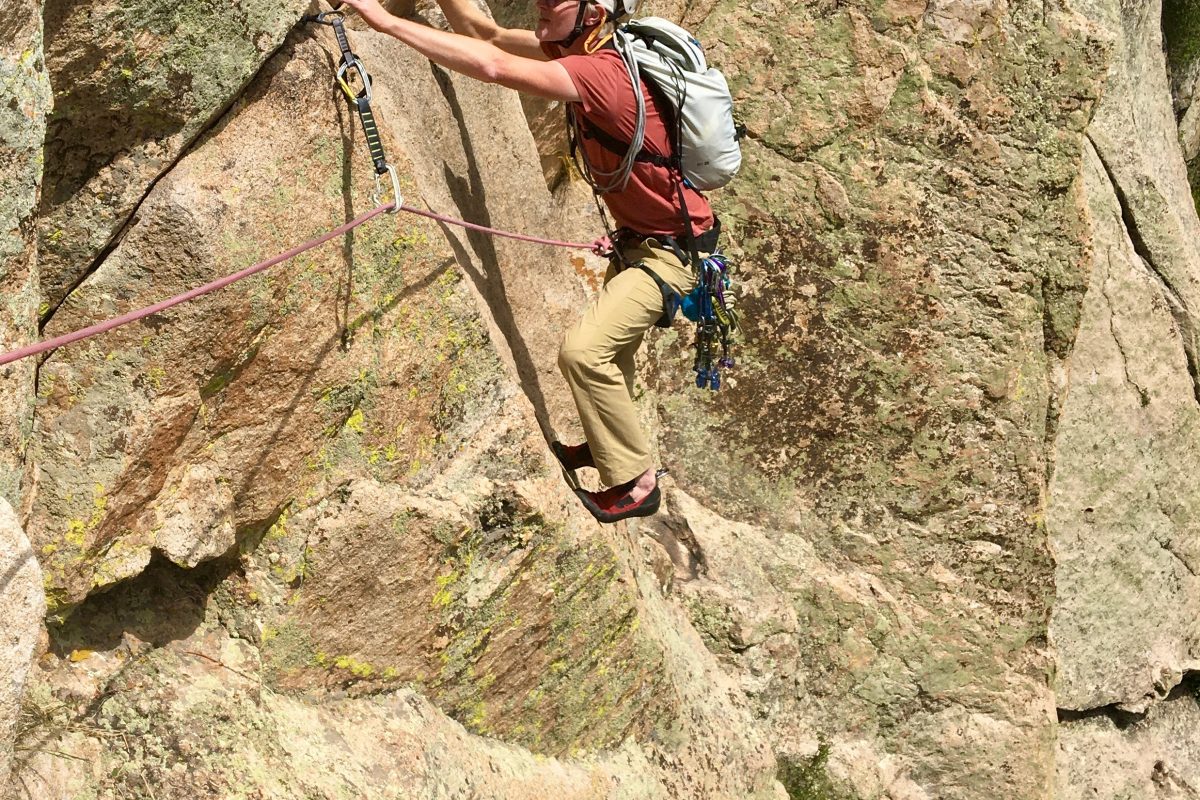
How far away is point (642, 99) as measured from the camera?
665 centimetres

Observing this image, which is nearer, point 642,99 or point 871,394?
point 642,99

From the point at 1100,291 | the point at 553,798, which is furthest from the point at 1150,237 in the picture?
the point at 553,798

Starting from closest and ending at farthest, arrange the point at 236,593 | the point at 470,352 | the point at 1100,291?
the point at 236,593 → the point at 470,352 → the point at 1100,291

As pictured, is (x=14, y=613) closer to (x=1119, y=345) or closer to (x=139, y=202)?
(x=139, y=202)

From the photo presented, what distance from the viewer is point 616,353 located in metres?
7.21

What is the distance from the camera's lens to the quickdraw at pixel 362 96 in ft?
20.2

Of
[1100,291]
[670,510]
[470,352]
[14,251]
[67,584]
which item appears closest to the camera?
[14,251]

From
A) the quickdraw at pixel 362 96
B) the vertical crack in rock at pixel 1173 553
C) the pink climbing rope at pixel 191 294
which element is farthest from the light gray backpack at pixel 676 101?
the vertical crack in rock at pixel 1173 553

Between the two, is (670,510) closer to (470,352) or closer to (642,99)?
(470,352)

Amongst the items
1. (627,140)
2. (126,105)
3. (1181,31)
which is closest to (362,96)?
(126,105)

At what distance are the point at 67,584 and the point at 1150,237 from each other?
1016 cm

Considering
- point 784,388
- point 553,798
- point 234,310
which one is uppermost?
point 234,310

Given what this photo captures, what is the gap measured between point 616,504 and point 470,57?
3.02 metres

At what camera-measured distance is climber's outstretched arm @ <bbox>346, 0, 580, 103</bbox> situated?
227 inches
